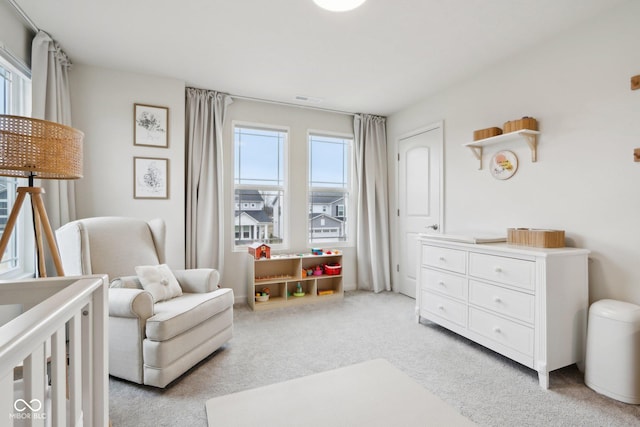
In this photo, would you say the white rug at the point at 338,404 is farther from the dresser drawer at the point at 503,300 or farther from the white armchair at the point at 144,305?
the dresser drawer at the point at 503,300

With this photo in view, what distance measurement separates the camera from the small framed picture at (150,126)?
3.04 meters

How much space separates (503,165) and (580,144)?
0.60m

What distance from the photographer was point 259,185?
3.87 m

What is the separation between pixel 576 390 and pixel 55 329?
2.63m

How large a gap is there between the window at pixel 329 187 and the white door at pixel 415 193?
A: 75cm

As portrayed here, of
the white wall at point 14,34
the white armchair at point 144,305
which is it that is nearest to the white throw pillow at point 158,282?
the white armchair at point 144,305

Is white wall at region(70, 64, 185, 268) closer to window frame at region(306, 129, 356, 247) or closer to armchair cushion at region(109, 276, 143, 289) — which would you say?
armchair cushion at region(109, 276, 143, 289)

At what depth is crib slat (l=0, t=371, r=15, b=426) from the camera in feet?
1.54

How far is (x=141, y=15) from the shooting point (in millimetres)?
2162

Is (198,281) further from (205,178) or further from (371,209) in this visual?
(371,209)

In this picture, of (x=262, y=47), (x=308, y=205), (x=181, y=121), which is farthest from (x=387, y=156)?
(x=181, y=121)

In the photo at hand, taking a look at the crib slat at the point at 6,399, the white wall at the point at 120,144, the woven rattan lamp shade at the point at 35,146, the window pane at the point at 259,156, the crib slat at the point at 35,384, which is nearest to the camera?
the crib slat at the point at 6,399

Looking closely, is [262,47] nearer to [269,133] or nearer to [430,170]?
[269,133]

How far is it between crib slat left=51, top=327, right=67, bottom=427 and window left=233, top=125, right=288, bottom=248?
3.03m
